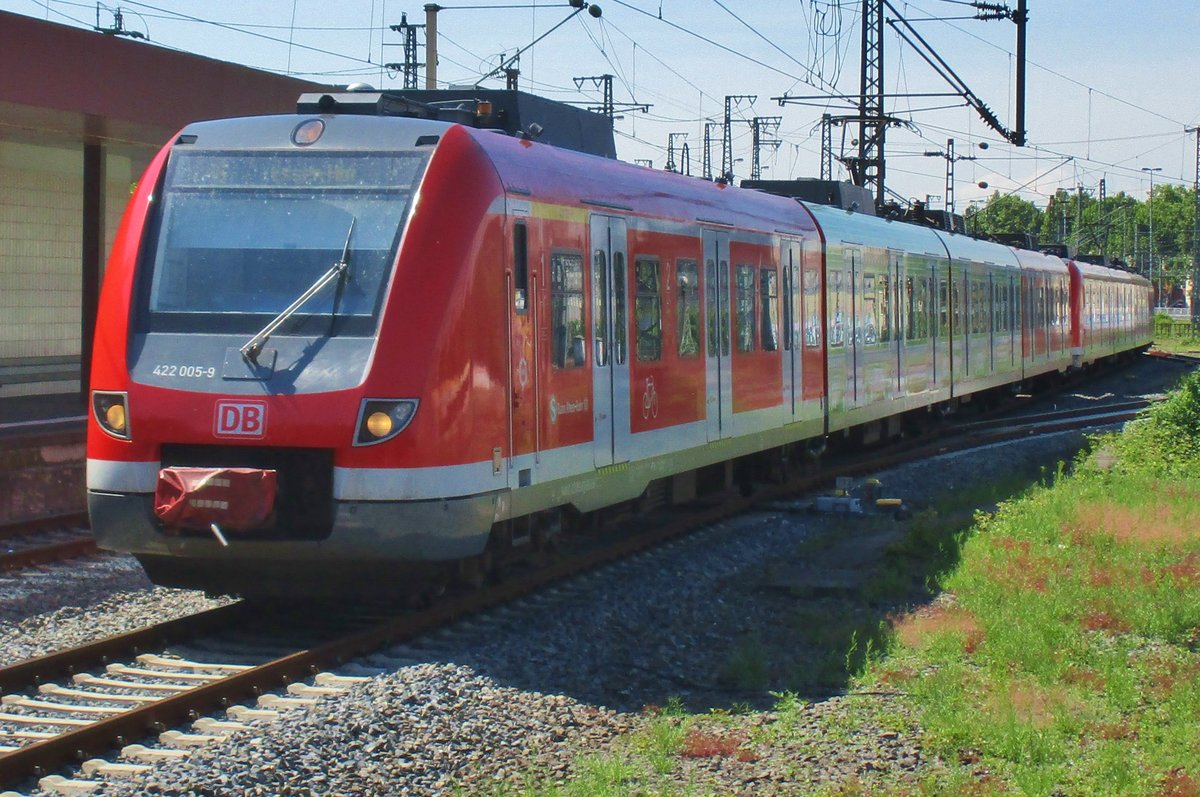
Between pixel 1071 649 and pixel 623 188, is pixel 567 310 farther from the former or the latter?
pixel 1071 649

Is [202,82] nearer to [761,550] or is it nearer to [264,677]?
[761,550]

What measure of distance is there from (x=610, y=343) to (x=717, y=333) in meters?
2.55

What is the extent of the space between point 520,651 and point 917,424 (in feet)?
53.0

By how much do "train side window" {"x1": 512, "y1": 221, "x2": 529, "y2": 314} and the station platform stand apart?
5727 millimetres

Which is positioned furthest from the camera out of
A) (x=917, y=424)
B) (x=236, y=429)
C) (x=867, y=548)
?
(x=917, y=424)

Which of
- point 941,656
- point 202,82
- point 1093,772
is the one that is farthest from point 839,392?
point 1093,772

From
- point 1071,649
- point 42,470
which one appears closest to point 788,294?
point 42,470

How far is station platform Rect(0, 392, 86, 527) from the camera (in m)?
13.8

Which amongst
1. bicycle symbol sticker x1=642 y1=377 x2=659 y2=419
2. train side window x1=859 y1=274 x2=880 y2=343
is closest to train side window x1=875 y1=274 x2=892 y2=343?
train side window x1=859 y1=274 x2=880 y2=343

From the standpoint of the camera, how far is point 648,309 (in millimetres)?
11711

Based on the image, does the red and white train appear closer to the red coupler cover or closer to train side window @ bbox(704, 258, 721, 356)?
the red coupler cover

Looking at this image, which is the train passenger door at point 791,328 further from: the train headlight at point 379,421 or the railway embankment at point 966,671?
the train headlight at point 379,421

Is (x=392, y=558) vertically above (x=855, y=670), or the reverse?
(x=392, y=558)

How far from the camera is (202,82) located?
17.4 metres
